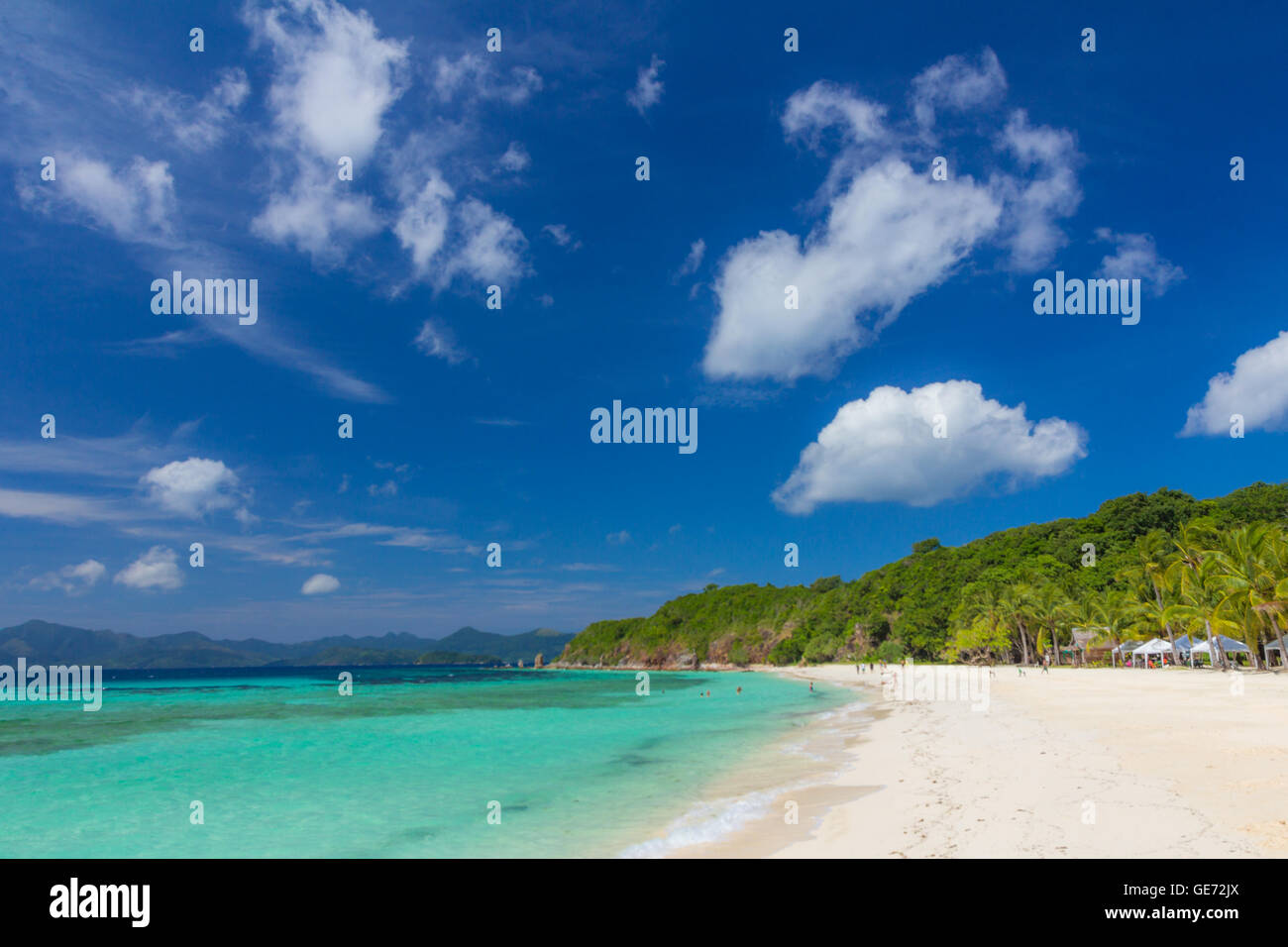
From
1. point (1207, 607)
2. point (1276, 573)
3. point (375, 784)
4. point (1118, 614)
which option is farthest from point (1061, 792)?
point (1118, 614)

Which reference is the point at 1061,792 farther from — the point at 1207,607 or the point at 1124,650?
the point at 1124,650

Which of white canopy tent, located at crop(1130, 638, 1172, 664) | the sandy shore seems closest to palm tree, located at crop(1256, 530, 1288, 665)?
white canopy tent, located at crop(1130, 638, 1172, 664)

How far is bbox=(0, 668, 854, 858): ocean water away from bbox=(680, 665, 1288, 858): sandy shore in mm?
2885

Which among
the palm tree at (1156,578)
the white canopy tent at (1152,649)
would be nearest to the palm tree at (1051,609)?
the palm tree at (1156,578)

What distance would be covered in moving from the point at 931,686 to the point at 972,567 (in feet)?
196

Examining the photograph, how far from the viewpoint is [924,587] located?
342ft

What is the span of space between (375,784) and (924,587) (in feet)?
335
